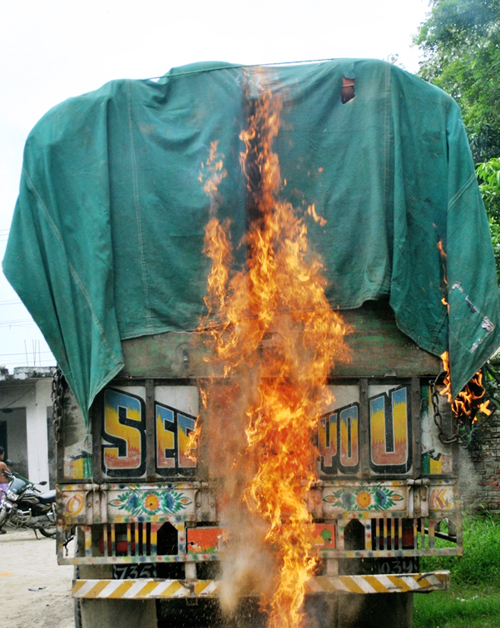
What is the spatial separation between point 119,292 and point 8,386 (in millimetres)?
14236

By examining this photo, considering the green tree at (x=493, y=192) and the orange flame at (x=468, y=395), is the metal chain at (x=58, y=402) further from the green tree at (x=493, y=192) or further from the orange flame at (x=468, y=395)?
the green tree at (x=493, y=192)

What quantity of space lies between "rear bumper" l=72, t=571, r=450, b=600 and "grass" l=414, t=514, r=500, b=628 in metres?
1.40

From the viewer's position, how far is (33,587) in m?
8.05

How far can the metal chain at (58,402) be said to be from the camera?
460cm

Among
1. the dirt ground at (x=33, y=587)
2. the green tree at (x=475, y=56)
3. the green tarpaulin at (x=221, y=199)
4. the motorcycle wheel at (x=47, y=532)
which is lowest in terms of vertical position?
the motorcycle wheel at (x=47, y=532)

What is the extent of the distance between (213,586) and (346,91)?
10.8 feet

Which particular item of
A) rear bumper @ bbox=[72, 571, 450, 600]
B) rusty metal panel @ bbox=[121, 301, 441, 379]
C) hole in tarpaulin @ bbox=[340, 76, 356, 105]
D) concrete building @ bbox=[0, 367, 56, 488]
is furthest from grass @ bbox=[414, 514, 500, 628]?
concrete building @ bbox=[0, 367, 56, 488]

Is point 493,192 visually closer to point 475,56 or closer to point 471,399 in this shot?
point 471,399

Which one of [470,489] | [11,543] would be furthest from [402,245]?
[11,543]

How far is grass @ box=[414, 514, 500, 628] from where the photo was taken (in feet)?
18.9

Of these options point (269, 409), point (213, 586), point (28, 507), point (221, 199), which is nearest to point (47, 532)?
point (28, 507)

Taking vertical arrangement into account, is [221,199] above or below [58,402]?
above

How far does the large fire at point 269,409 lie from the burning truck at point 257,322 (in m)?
0.01

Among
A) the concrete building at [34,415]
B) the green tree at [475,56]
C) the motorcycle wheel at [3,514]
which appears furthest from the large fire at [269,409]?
the concrete building at [34,415]
